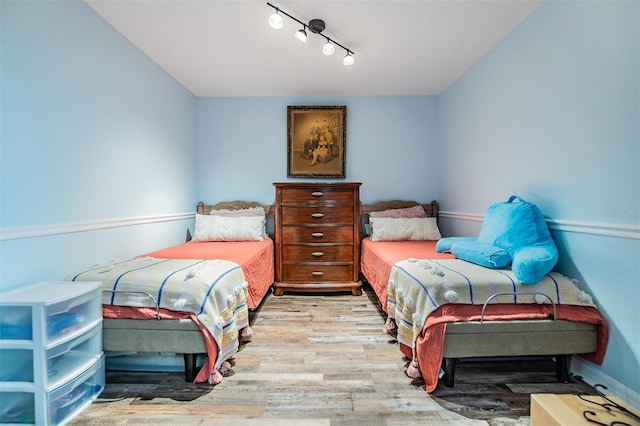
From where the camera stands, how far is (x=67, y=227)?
5.73 ft

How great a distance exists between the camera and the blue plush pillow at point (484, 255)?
1.68m

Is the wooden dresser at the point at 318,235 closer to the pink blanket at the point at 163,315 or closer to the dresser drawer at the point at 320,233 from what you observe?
the dresser drawer at the point at 320,233

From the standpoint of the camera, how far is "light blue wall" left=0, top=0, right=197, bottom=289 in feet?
4.76

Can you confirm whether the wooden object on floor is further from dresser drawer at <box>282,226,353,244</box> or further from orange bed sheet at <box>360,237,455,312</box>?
dresser drawer at <box>282,226,353,244</box>

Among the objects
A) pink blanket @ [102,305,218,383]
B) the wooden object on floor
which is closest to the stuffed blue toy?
the wooden object on floor

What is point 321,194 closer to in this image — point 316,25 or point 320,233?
point 320,233

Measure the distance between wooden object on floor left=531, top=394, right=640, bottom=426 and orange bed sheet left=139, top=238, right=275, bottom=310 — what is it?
1754 mm

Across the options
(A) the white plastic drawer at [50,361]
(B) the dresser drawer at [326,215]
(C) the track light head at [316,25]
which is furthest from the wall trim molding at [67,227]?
(C) the track light head at [316,25]

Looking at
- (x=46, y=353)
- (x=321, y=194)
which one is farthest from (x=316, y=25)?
(x=46, y=353)

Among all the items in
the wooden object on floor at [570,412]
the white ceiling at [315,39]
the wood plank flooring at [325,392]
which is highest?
the white ceiling at [315,39]

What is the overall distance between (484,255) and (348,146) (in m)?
2.23

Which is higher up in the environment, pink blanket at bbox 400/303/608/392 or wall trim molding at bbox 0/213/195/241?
wall trim molding at bbox 0/213/195/241

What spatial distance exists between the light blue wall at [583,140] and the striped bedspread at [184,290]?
2101mm

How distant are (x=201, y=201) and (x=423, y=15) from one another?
3.05 m
